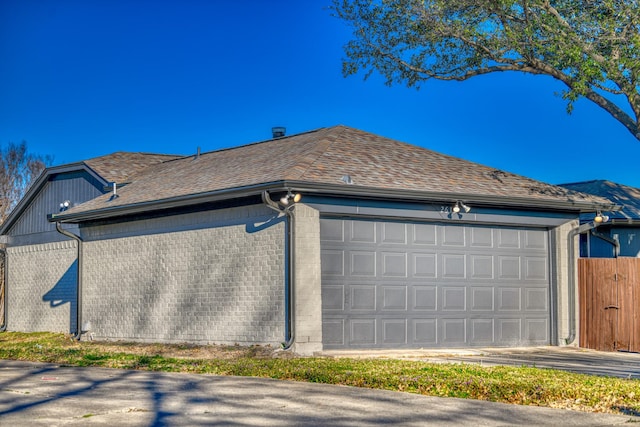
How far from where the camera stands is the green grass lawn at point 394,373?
9.86 metres

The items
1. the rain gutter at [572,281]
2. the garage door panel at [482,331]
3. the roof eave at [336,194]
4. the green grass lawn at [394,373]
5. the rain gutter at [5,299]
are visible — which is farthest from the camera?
the rain gutter at [5,299]

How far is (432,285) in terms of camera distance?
679 inches

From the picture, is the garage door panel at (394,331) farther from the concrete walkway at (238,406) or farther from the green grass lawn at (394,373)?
the concrete walkway at (238,406)

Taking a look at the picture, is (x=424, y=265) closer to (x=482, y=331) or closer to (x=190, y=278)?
(x=482, y=331)

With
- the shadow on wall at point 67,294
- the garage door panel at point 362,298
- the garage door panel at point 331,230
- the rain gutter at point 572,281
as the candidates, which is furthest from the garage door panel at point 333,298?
the shadow on wall at point 67,294

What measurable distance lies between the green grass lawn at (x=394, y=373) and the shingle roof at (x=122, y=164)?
6.94 meters

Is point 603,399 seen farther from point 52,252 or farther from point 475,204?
point 52,252

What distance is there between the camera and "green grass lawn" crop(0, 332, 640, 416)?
32.3 ft

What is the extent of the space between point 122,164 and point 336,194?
34.6 ft

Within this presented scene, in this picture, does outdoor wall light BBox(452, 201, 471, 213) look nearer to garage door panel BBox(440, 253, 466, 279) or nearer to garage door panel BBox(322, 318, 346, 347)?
garage door panel BBox(440, 253, 466, 279)

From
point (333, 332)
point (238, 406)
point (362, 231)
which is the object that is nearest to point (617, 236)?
point (362, 231)

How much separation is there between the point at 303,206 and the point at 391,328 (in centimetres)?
309

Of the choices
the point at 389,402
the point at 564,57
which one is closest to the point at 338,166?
the point at 564,57

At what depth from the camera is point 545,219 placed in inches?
733
